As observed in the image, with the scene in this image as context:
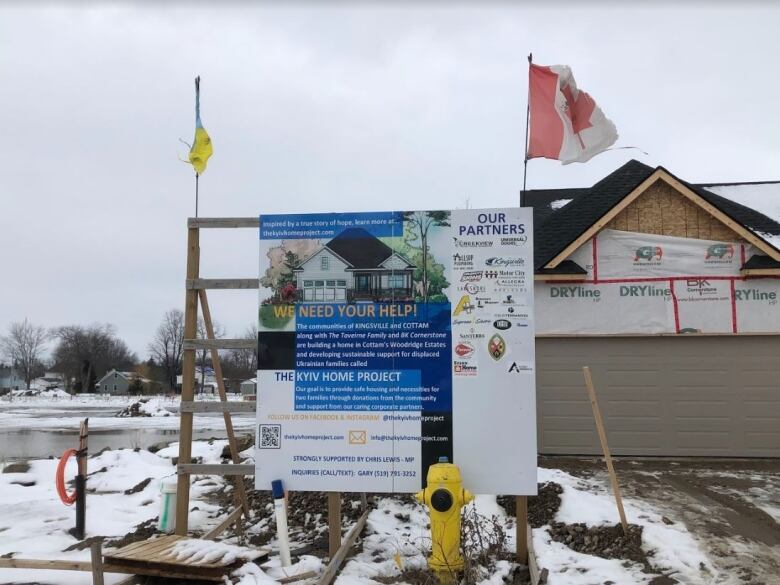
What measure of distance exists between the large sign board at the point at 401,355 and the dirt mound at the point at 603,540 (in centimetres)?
113

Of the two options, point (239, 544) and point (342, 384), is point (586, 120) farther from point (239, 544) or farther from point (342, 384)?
point (239, 544)

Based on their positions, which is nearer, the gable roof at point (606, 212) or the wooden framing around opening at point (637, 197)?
the wooden framing around opening at point (637, 197)

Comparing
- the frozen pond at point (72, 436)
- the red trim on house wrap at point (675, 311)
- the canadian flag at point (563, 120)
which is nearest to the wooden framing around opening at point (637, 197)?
the red trim on house wrap at point (675, 311)

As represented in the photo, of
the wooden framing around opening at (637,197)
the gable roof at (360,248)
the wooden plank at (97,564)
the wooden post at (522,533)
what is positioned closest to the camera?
the wooden plank at (97,564)

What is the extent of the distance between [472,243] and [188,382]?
2.89 metres

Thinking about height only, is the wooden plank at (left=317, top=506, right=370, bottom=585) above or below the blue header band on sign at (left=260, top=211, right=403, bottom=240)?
below

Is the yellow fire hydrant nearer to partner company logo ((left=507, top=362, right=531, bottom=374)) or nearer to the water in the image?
partner company logo ((left=507, top=362, right=531, bottom=374))

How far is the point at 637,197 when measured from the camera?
11359mm

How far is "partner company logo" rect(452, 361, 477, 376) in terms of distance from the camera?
17.2ft

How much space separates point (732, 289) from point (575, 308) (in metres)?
2.75

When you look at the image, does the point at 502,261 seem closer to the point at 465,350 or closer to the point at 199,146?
the point at 465,350

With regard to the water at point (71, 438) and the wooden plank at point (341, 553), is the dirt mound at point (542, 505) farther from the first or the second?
the water at point (71, 438)

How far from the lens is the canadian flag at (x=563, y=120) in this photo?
24.0 feet

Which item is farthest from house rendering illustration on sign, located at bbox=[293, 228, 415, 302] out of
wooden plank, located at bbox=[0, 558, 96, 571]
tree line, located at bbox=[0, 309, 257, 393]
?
tree line, located at bbox=[0, 309, 257, 393]
